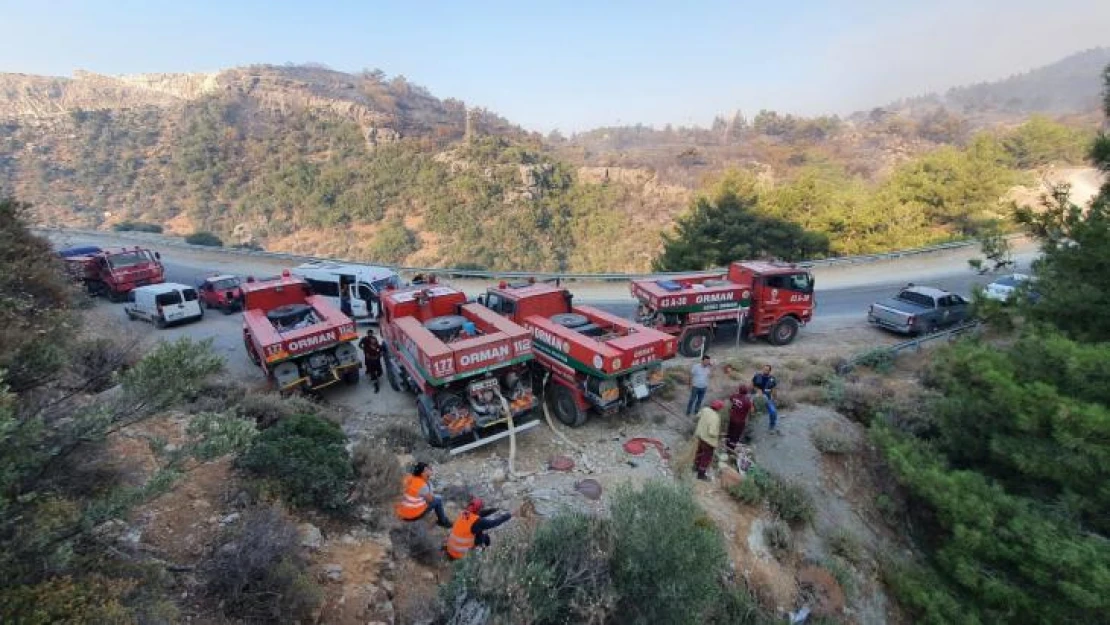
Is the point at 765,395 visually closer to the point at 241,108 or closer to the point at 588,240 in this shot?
the point at 588,240

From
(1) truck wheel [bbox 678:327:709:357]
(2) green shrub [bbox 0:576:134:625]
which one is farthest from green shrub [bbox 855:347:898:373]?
(2) green shrub [bbox 0:576:134:625]

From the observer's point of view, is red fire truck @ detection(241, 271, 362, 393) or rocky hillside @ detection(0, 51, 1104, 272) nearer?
red fire truck @ detection(241, 271, 362, 393)

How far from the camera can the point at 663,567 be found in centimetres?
558

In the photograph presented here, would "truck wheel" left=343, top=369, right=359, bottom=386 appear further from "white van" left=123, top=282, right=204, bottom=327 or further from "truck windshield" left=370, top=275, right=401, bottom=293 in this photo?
"white van" left=123, top=282, right=204, bottom=327

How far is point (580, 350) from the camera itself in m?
10.6

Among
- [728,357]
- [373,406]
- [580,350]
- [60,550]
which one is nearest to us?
[60,550]

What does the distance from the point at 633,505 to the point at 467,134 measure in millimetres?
79596

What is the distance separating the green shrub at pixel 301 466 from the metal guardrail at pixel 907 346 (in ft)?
41.8

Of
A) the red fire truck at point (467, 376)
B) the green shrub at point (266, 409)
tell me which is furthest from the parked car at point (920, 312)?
the green shrub at point (266, 409)

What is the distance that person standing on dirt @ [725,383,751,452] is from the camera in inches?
388

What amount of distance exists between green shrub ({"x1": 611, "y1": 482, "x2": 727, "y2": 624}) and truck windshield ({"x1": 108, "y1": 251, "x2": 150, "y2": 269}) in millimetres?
25055

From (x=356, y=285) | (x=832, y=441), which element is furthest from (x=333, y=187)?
(x=832, y=441)

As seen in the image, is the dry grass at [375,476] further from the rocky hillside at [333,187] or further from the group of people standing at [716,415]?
the rocky hillside at [333,187]

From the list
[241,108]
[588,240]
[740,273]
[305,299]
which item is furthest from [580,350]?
[241,108]
